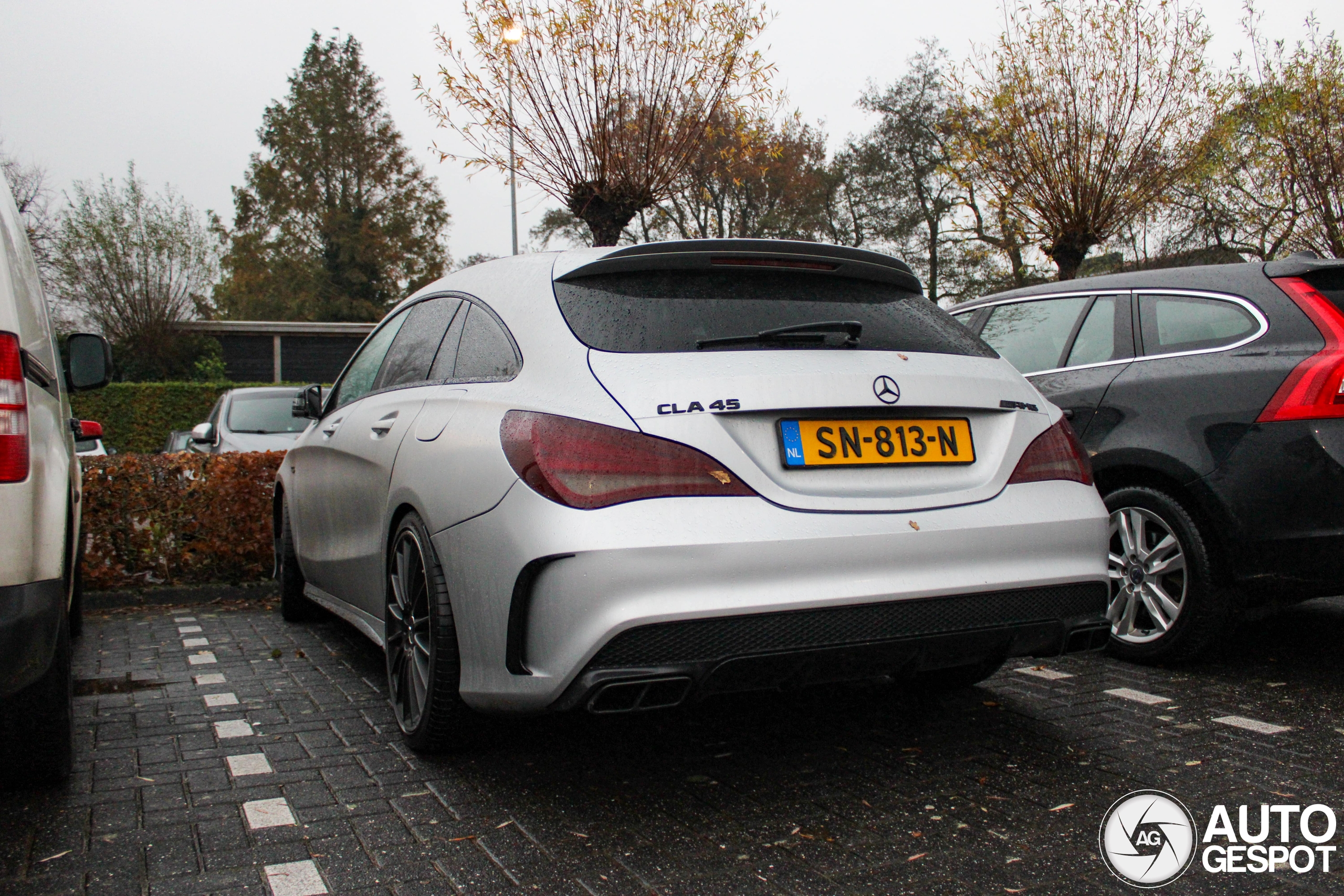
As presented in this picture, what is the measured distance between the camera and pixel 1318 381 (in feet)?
13.1

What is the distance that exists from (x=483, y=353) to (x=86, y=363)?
1.92 m

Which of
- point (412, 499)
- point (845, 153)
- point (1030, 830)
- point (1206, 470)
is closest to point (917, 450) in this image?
point (1030, 830)

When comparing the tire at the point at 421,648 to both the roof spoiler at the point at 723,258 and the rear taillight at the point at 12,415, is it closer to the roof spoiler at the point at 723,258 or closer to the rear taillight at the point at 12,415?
the roof spoiler at the point at 723,258

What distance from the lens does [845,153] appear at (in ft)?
154

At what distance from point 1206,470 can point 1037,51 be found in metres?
11.0

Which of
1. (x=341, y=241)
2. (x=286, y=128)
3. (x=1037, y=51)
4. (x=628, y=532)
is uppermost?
(x=286, y=128)

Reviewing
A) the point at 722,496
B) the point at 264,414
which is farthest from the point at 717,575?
the point at 264,414

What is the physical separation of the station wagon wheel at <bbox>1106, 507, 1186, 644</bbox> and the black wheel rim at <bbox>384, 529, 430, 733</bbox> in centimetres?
279

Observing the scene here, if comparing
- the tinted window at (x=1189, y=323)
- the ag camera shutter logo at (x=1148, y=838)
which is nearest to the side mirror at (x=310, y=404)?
the tinted window at (x=1189, y=323)

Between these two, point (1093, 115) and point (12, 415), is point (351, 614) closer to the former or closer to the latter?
point (12, 415)

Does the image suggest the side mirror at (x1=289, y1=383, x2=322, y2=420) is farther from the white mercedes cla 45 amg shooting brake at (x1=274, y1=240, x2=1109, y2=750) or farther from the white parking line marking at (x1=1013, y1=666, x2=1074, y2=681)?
the white parking line marking at (x1=1013, y1=666, x2=1074, y2=681)

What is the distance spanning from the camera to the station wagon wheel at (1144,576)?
455 centimetres

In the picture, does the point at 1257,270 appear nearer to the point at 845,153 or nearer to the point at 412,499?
the point at 412,499

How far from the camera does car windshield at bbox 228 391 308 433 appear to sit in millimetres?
11133
